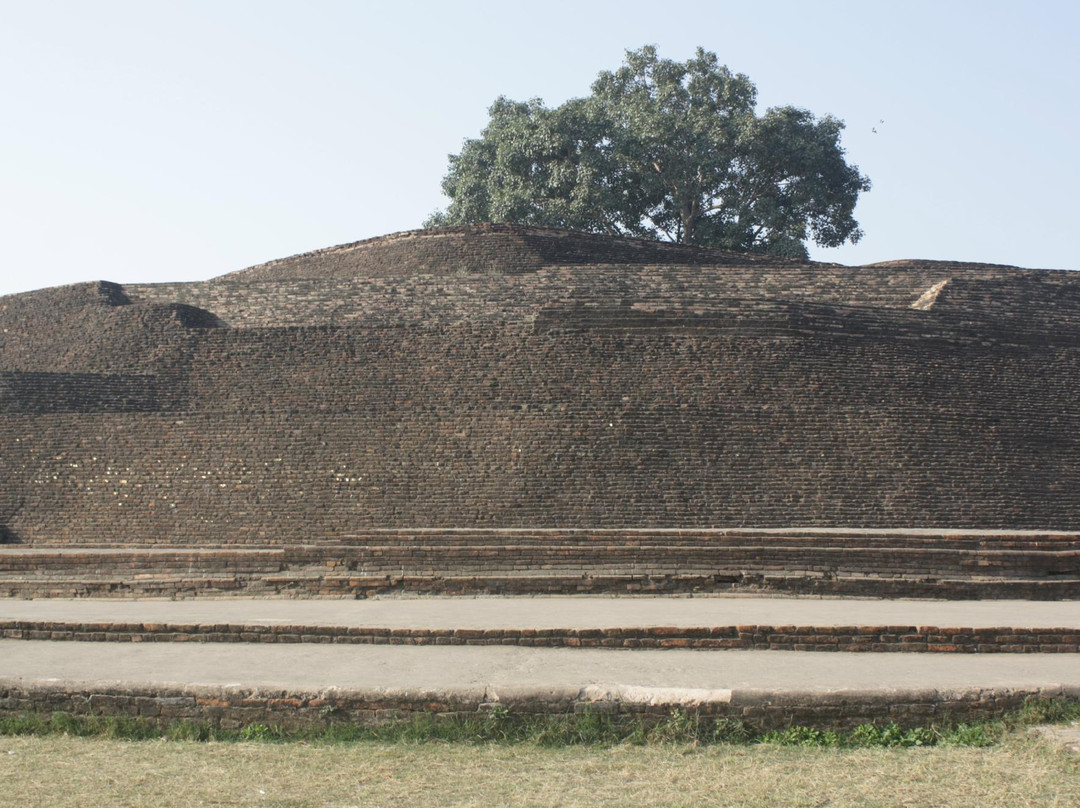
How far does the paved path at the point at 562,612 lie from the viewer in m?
6.68

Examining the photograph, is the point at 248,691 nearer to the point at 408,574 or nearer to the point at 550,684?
the point at 550,684

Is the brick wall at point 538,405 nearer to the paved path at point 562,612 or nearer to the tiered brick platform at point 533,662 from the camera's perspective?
the paved path at point 562,612

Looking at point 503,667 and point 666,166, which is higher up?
point 666,166

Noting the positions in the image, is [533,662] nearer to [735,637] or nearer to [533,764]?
[735,637]

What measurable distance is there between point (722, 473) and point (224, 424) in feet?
16.8

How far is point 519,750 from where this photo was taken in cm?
438

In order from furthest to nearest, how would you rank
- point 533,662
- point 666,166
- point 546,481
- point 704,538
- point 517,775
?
point 666,166 → point 546,481 → point 704,538 → point 533,662 → point 517,775

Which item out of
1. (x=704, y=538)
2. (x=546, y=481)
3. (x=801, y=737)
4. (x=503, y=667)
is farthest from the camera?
(x=546, y=481)

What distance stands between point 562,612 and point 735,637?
1.72m

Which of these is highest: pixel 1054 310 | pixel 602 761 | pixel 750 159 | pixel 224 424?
pixel 750 159

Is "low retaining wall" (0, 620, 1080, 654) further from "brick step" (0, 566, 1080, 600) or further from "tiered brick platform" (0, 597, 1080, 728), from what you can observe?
"brick step" (0, 566, 1080, 600)

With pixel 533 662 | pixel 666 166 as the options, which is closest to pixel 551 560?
pixel 533 662

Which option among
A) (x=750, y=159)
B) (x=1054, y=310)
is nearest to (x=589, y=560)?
(x=1054, y=310)

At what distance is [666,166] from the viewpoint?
26.7 metres
